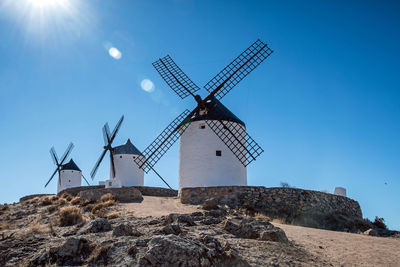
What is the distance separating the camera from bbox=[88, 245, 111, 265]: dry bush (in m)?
5.92

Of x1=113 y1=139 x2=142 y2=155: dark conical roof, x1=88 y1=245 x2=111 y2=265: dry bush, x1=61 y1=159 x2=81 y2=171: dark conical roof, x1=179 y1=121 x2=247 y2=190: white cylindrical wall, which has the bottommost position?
x1=88 y1=245 x2=111 y2=265: dry bush

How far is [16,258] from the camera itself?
6406 mm

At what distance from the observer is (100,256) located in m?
6.06

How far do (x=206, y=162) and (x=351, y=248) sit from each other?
31.2 ft

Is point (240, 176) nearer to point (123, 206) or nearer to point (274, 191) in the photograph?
point (274, 191)

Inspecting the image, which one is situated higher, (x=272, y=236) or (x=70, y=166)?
(x=70, y=166)

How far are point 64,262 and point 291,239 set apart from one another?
15.4ft

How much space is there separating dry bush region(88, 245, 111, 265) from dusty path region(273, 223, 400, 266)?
390cm

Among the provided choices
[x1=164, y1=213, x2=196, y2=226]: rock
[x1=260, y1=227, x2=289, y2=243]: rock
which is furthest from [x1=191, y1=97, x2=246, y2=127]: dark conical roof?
[x1=260, y1=227, x2=289, y2=243]: rock

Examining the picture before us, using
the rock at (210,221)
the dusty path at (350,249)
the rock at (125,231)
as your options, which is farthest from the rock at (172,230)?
the dusty path at (350,249)

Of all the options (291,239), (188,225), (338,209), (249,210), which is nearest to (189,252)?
(188,225)

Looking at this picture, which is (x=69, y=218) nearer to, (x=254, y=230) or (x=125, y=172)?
(x=254, y=230)

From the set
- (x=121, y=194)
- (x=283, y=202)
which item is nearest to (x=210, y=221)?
(x=283, y=202)

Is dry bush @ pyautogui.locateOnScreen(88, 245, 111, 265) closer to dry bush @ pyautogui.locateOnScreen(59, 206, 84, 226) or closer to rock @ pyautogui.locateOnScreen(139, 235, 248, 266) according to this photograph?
rock @ pyautogui.locateOnScreen(139, 235, 248, 266)
